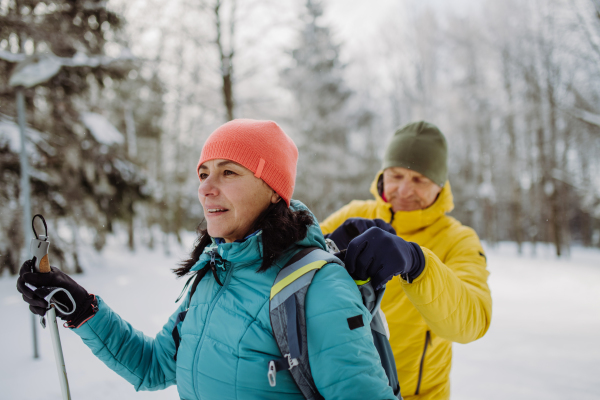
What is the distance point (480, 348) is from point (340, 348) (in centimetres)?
533

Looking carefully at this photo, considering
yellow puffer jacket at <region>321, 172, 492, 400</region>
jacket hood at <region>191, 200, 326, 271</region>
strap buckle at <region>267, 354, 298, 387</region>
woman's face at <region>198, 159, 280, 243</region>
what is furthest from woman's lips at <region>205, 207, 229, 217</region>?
yellow puffer jacket at <region>321, 172, 492, 400</region>

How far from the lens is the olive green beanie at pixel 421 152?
1844mm

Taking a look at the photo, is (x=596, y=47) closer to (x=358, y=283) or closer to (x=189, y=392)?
(x=358, y=283)

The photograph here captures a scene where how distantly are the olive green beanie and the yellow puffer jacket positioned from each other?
164 mm

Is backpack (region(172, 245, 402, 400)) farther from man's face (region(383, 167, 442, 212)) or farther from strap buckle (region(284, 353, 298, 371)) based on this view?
man's face (region(383, 167, 442, 212))

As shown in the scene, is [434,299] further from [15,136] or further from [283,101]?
[283,101]

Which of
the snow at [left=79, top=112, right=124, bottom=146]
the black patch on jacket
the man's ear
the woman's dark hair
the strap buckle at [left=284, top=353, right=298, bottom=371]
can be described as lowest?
the strap buckle at [left=284, top=353, right=298, bottom=371]

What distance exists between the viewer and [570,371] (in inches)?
168

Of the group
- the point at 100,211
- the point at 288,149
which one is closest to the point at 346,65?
the point at 100,211

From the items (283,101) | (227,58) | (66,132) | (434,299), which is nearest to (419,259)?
(434,299)

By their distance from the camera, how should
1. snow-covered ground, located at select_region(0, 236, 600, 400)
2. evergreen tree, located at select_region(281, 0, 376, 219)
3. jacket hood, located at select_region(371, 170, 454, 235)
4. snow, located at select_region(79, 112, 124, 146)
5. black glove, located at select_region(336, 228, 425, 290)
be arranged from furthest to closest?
evergreen tree, located at select_region(281, 0, 376, 219), snow, located at select_region(79, 112, 124, 146), snow-covered ground, located at select_region(0, 236, 600, 400), jacket hood, located at select_region(371, 170, 454, 235), black glove, located at select_region(336, 228, 425, 290)

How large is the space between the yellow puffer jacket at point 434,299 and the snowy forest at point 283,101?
135cm

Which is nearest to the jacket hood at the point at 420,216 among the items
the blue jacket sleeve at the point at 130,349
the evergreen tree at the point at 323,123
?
the blue jacket sleeve at the point at 130,349

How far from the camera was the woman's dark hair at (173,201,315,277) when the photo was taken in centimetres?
112
